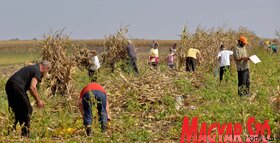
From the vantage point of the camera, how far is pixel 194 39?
19.8 meters

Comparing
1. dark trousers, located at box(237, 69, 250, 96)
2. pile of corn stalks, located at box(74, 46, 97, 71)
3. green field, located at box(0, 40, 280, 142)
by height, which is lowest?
green field, located at box(0, 40, 280, 142)

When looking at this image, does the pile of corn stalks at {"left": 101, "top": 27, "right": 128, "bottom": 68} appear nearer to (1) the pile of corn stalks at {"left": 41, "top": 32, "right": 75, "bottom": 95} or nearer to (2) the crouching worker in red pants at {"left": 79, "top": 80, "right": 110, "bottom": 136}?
(1) the pile of corn stalks at {"left": 41, "top": 32, "right": 75, "bottom": 95}

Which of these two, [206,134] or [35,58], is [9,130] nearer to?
[206,134]

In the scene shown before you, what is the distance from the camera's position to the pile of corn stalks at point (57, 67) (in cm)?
1327

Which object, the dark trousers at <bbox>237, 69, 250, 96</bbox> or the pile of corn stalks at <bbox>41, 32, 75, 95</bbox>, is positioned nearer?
the dark trousers at <bbox>237, 69, 250, 96</bbox>

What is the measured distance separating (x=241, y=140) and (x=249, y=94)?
174 inches

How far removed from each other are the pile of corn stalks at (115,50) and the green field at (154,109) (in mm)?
3865

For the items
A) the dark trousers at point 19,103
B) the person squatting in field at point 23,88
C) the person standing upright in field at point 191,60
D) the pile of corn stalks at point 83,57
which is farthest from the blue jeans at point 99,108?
the person standing upright in field at point 191,60

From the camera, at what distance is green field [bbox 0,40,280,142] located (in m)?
8.49

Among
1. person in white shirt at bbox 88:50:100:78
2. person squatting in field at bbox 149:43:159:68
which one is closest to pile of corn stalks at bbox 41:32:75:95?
person in white shirt at bbox 88:50:100:78

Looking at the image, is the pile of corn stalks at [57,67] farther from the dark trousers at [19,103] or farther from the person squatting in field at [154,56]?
the person squatting in field at [154,56]

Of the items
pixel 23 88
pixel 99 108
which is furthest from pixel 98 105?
pixel 23 88

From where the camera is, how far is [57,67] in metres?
13.2

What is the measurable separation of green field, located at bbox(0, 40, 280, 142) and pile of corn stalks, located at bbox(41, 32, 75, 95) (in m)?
0.36
